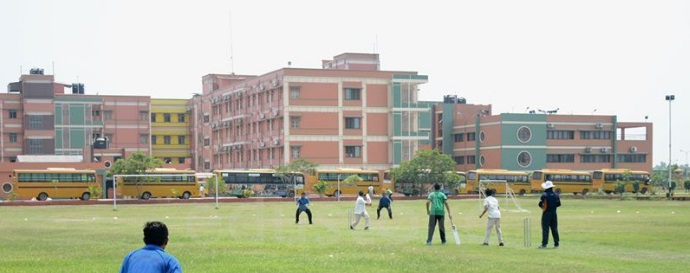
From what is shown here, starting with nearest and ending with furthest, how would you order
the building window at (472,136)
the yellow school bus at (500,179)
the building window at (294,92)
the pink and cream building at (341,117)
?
1. the yellow school bus at (500,179)
2. the building window at (294,92)
3. the pink and cream building at (341,117)
4. the building window at (472,136)

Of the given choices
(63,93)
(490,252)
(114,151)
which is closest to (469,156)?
(114,151)

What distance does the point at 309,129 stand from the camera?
348 ft

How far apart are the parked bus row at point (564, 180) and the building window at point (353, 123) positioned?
13.1 meters

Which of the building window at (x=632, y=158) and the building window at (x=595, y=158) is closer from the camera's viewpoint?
the building window at (x=595, y=158)

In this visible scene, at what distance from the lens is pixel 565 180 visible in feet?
343

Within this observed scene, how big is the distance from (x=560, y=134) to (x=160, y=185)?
176 feet

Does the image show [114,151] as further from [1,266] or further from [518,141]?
[1,266]

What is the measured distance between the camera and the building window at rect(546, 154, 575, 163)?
119m

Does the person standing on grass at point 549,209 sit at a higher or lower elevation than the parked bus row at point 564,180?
higher

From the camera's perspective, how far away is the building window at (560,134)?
392ft

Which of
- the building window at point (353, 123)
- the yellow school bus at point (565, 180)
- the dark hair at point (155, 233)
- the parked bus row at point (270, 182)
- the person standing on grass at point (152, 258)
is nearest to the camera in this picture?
the person standing on grass at point (152, 258)

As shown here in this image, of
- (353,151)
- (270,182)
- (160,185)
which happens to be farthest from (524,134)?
(160,185)

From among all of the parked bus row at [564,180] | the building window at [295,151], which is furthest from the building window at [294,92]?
the parked bus row at [564,180]

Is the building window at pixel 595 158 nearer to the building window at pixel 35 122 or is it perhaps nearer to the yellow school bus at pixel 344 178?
the yellow school bus at pixel 344 178
